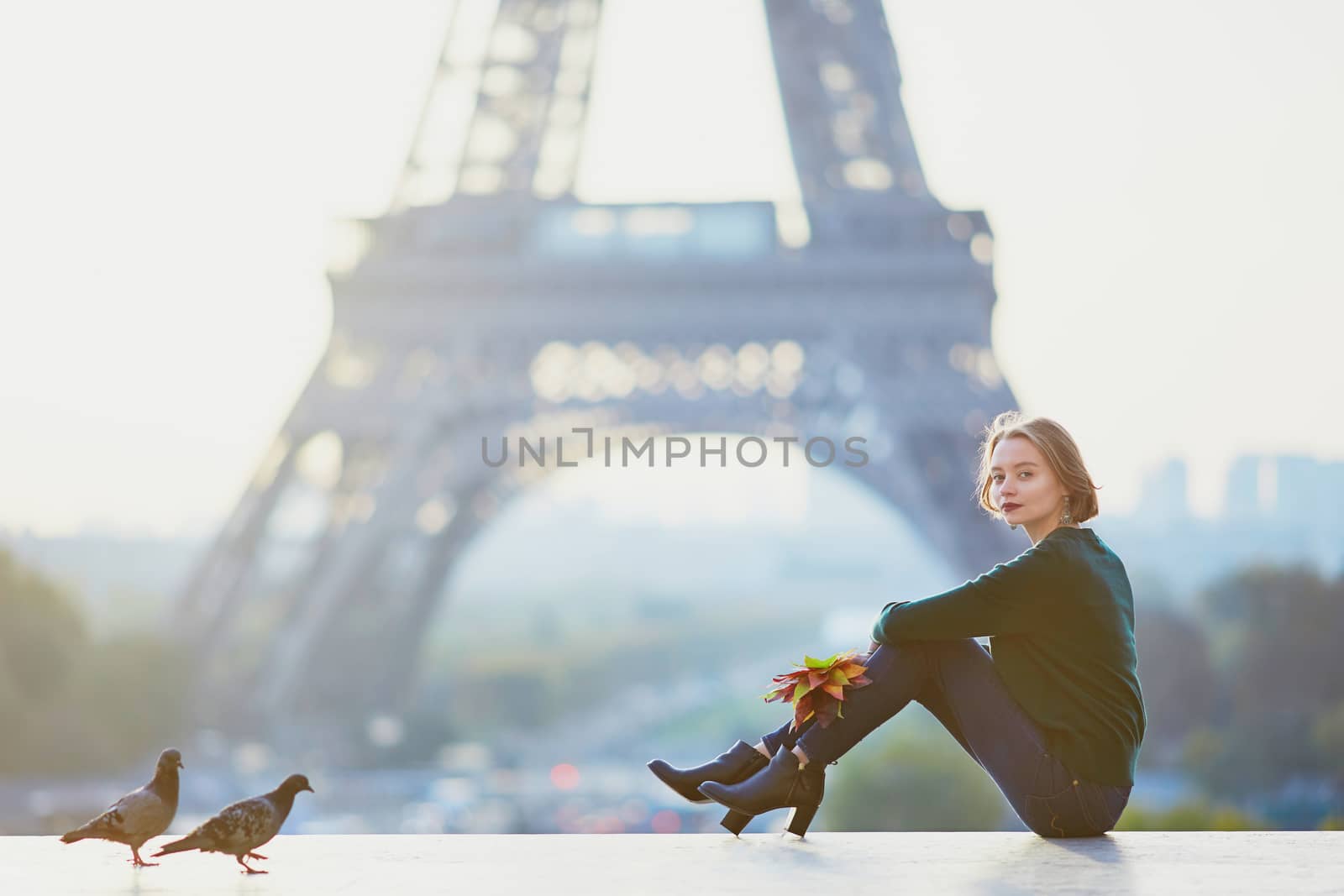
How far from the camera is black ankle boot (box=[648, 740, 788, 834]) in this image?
10.8ft

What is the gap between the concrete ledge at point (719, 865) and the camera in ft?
9.36

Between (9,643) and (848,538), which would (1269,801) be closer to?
(9,643)

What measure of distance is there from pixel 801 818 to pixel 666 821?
49.1 ft

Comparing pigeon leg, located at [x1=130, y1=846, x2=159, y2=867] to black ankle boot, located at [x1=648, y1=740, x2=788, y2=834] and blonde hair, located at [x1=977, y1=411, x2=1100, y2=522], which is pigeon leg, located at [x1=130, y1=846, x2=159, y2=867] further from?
blonde hair, located at [x1=977, y1=411, x2=1100, y2=522]

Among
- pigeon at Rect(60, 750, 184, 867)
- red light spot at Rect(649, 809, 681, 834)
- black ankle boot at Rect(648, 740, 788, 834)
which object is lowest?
pigeon at Rect(60, 750, 184, 867)

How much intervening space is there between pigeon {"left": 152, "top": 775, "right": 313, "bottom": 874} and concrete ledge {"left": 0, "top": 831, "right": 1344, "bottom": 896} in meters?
0.07

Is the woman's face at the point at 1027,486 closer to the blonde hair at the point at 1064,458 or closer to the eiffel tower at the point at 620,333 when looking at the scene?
the blonde hair at the point at 1064,458

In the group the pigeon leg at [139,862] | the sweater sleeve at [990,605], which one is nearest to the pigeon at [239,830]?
the pigeon leg at [139,862]

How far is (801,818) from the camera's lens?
3.28m

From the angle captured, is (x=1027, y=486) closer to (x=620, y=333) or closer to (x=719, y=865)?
(x=719, y=865)

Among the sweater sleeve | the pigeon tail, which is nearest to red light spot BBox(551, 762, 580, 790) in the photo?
the pigeon tail

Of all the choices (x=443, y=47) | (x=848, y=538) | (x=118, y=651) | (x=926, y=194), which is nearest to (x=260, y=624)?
(x=118, y=651)

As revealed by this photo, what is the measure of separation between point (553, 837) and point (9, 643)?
15.4 m

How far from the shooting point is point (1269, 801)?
1756cm
